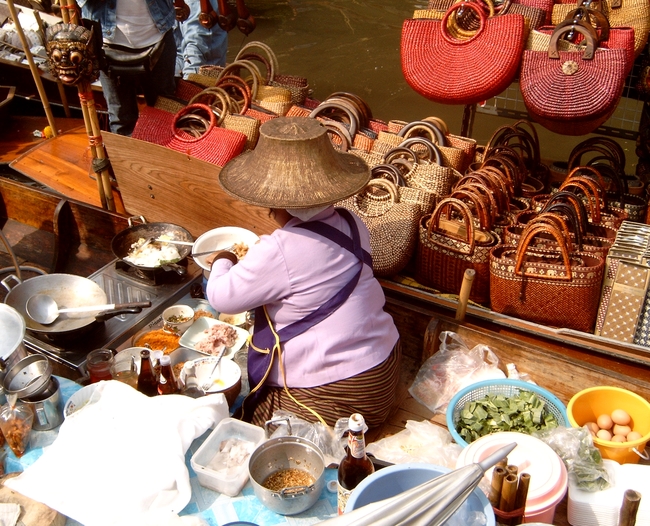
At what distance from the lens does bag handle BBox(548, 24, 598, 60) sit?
3998 mm

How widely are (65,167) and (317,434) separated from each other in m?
3.72

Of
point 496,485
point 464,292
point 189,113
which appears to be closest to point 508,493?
point 496,485

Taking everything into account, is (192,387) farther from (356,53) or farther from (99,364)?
(356,53)

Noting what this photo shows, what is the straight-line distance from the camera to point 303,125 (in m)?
2.73

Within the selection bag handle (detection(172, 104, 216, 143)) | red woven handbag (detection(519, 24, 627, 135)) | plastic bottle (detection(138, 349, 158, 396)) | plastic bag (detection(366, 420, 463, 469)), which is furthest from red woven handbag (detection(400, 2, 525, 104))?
plastic bottle (detection(138, 349, 158, 396))

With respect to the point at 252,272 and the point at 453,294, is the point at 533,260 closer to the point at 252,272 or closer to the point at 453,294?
the point at 453,294

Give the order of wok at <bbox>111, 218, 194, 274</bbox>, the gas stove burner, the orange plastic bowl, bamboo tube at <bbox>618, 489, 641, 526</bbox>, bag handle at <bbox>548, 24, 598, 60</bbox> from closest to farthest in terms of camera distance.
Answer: bamboo tube at <bbox>618, 489, 641, 526</bbox> → the orange plastic bowl → the gas stove burner → wok at <bbox>111, 218, 194, 274</bbox> → bag handle at <bbox>548, 24, 598, 60</bbox>

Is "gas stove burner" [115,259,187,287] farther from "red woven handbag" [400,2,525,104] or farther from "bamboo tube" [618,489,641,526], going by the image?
"bamboo tube" [618,489,641,526]

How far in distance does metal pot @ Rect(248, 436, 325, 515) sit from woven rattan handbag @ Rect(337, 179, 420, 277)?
145 cm

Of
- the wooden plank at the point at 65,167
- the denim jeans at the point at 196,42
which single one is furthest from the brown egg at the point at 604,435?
the denim jeans at the point at 196,42

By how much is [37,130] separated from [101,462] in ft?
16.0

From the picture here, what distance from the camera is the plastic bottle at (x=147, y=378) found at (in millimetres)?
2824

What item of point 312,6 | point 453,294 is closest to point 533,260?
point 453,294

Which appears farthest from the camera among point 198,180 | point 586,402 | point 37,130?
point 37,130
